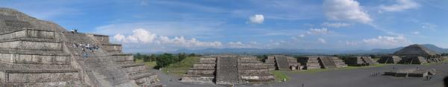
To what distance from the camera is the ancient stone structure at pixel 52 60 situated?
1781 centimetres

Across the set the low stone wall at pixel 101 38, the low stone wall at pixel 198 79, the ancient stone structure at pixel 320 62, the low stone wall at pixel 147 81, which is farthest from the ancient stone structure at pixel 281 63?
the low stone wall at pixel 101 38

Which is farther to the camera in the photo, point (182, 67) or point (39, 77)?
point (182, 67)

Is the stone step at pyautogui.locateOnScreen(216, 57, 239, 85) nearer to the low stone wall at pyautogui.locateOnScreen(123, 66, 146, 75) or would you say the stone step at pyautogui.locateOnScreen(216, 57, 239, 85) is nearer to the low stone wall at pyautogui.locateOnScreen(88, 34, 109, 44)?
the low stone wall at pyautogui.locateOnScreen(123, 66, 146, 75)

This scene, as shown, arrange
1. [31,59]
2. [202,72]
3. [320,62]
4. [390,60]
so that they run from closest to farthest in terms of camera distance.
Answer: [31,59], [202,72], [320,62], [390,60]

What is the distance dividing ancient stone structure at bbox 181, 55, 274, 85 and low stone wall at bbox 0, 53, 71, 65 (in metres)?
19.1

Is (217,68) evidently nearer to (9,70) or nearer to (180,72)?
(180,72)

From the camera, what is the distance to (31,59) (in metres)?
19.0

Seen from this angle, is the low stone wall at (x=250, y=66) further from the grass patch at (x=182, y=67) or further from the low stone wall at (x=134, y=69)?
the low stone wall at (x=134, y=69)

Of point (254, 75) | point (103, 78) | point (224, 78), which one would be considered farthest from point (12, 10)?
point (254, 75)

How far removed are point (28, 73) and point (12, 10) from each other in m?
10.6

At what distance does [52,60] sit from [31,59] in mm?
1036

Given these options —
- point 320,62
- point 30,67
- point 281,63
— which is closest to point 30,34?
point 30,67

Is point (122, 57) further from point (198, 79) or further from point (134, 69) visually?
point (198, 79)

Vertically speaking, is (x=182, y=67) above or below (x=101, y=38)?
below
